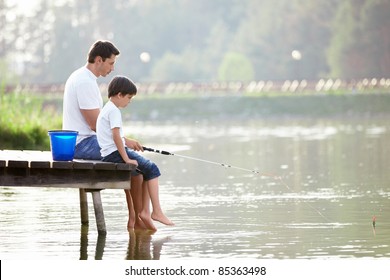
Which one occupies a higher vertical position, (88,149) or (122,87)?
(122,87)

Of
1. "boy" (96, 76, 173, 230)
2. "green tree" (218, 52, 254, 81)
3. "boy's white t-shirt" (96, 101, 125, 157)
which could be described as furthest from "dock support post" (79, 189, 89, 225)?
"green tree" (218, 52, 254, 81)

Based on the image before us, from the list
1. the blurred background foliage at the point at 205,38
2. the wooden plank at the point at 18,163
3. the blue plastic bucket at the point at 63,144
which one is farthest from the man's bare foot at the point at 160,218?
the blurred background foliage at the point at 205,38

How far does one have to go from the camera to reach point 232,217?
1348 centimetres

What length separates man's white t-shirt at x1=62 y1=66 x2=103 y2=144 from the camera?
12125mm

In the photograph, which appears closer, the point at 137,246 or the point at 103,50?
the point at 137,246

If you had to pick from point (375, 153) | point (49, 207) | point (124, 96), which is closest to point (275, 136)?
point (375, 153)

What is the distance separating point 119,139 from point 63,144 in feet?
1.49

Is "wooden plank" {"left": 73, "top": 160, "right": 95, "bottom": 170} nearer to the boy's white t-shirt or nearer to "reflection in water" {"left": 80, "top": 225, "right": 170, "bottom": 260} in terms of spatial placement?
the boy's white t-shirt

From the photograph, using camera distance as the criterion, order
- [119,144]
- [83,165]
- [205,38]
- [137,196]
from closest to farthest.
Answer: [83,165], [119,144], [137,196], [205,38]

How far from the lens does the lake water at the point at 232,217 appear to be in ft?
35.7

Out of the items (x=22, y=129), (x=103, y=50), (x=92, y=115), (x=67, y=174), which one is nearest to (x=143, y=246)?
(x=67, y=174)

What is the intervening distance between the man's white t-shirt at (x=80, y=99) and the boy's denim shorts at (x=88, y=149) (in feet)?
0.16

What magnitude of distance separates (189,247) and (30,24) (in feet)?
345

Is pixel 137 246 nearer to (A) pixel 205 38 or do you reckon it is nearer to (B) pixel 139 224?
(B) pixel 139 224
